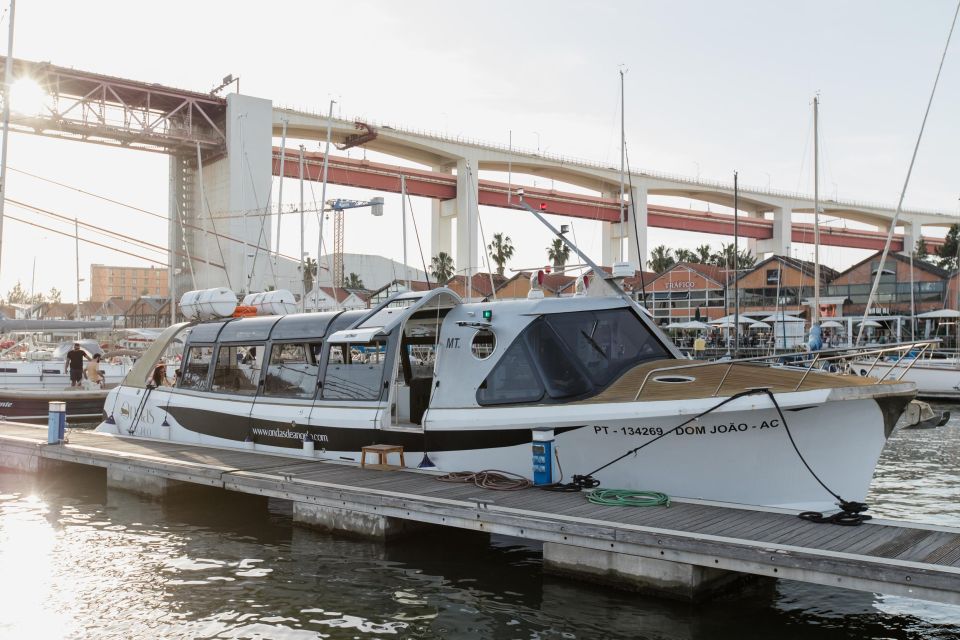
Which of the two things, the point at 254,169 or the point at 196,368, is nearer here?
the point at 196,368

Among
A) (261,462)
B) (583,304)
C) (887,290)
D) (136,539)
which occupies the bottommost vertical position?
(136,539)

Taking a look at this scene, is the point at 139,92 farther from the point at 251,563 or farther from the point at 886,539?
the point at 886,539

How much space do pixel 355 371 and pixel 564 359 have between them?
11.7 feet

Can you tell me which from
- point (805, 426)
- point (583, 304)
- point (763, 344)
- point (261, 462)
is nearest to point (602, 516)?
point (805, 426)

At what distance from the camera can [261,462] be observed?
477 inches

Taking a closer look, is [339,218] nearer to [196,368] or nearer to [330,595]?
[196,368]

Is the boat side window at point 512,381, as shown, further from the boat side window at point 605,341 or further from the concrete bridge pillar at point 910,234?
the concrete bridge pillar at point 910,234

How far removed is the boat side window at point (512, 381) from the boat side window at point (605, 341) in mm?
561

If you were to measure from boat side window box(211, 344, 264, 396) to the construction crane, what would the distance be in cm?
3566

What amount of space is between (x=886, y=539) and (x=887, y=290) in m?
54.9

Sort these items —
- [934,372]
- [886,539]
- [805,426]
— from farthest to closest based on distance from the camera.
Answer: [934,372], [805,426], [886,539]

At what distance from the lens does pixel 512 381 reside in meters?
10.2

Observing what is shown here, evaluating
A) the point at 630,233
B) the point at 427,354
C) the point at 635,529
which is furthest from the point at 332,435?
the point at 630,233

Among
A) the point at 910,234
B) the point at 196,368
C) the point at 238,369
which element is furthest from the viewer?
the point at 910,234
